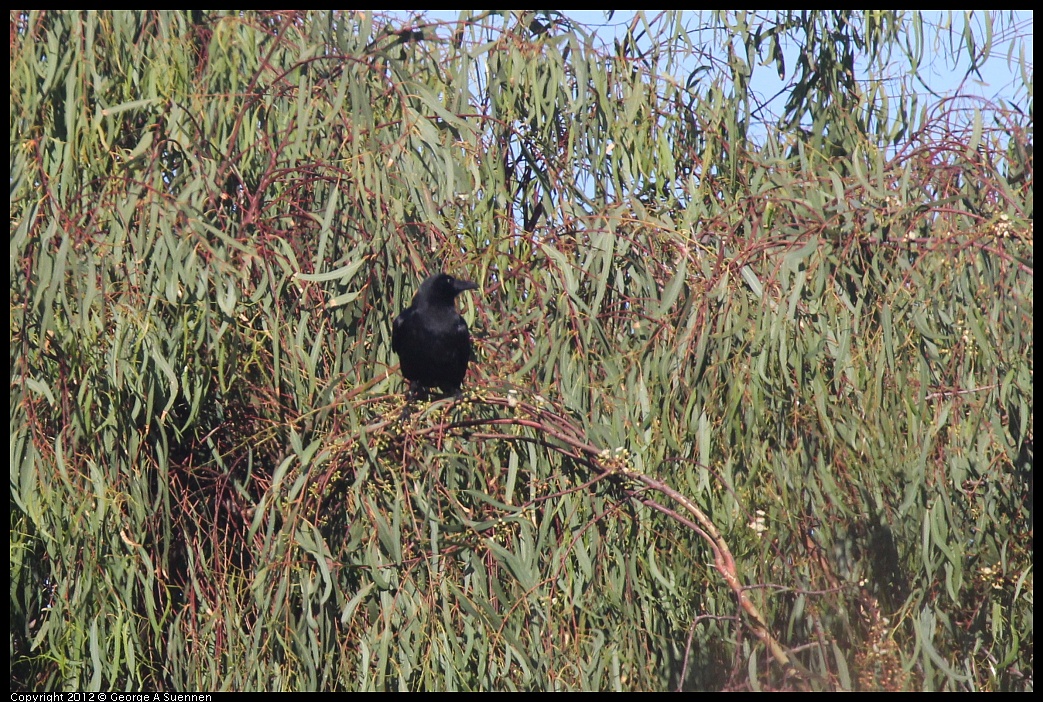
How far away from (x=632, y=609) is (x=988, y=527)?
708 mm

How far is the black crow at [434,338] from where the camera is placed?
9.17 ft

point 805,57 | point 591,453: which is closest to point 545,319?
point 591,453

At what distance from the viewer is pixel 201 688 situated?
235 centimetres

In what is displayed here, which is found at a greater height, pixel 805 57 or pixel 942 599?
pixel 805 57

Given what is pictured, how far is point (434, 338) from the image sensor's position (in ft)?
10.1

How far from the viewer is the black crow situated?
9.17 ft

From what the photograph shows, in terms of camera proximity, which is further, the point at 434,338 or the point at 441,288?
the point at 434,338

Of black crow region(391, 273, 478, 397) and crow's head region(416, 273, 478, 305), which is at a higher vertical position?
crow's head region(416, 273, 478, 305)

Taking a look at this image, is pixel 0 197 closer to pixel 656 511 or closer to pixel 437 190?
pixel 437 190

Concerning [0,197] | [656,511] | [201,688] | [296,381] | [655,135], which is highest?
[655,135]

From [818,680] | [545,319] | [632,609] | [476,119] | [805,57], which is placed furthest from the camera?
[805,57]

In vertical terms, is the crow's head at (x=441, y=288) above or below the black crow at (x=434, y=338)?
above

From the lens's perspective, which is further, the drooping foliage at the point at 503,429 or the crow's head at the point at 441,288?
the crow's head at the point at 441,288

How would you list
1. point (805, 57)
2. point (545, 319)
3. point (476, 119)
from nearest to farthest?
1. point (545, 319)
2. point (476, 119)
3. point (805, 57)
